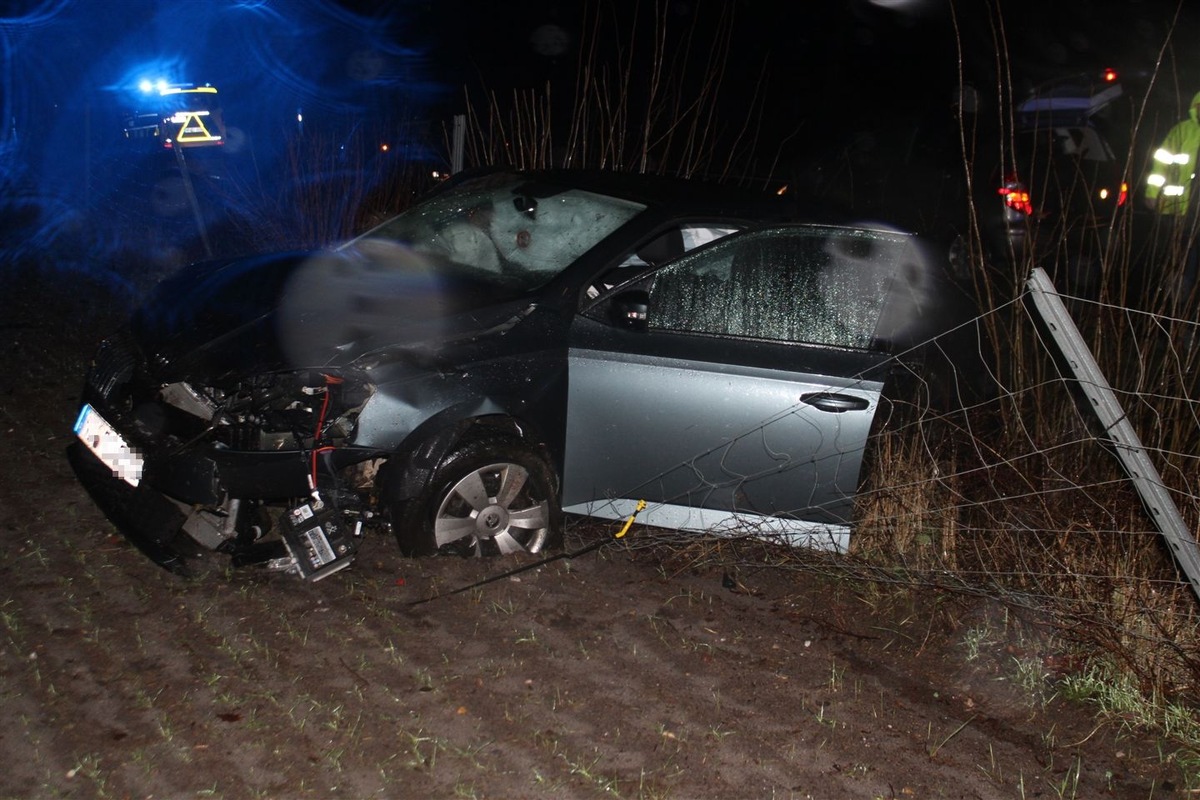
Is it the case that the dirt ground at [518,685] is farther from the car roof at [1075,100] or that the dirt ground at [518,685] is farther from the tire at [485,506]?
the car roof at [1075,100]

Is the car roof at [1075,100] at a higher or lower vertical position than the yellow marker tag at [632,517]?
higher

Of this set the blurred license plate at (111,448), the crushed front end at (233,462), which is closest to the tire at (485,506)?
the crushed front end at (233,462)

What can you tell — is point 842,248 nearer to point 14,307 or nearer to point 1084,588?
point 1084,588

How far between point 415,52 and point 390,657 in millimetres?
17740

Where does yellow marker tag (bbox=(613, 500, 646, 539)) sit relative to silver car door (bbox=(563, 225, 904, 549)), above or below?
below

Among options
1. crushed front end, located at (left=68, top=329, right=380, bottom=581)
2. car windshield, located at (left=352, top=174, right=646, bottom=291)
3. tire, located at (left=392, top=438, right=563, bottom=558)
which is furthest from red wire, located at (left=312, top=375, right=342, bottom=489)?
car windshield, located at (left=352, top=174, right=646, bottom=291)

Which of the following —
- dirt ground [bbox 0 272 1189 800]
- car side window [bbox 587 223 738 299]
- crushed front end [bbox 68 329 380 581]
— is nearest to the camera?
dirt ground [bbox 0 272 1189 800]

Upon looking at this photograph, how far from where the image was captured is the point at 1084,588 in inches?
156

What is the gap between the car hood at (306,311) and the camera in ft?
13.2

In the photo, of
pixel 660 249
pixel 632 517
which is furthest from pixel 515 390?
pixel 660 249

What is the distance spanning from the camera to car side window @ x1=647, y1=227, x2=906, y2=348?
4547 millimetres

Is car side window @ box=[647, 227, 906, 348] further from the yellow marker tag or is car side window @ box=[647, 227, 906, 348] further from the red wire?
the red wire

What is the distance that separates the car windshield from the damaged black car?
0.04m

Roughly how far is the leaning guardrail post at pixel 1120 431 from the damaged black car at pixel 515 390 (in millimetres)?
1091
